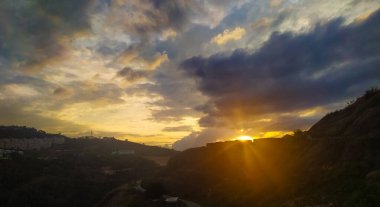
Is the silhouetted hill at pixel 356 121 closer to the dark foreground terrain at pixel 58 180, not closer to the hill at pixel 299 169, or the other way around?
the hill at pixel 299 169

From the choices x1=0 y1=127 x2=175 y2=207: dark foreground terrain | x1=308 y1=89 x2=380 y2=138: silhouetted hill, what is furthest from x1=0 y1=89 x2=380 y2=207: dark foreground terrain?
x1=0 y1=127 x2=175 y2=207: dark foreground terrain

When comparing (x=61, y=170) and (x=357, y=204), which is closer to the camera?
(x=357, y=204)

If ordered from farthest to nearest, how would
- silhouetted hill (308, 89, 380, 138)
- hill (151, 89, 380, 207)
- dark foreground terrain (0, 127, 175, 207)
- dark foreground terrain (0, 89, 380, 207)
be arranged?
1. dark foreground terrain (0, 127, 175, 207)
2. silhouetted hill (308, 89, 380, 138)
3. dark foreground terrain (0, 89, 380, 207)
4. hill (151, 89, 380, 207)

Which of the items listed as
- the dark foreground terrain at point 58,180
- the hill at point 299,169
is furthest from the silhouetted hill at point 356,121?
the dark foreground terrain at point 58,180

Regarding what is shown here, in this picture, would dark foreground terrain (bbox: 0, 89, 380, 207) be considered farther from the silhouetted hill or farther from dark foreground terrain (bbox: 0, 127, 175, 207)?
dark foreground terrain (bbox: 0, 127, 175, 207)

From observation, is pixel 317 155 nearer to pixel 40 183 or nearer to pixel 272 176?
pixel 272 176

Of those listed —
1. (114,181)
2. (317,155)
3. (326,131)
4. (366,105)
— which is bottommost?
(114,181)

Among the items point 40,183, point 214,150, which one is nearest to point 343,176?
point 214,150
